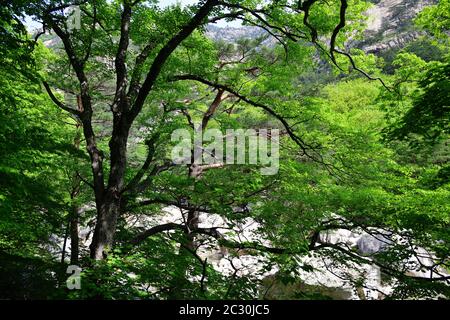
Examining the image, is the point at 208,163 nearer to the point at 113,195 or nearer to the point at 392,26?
the point at 113,195

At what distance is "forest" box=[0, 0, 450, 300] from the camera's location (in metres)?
4.71

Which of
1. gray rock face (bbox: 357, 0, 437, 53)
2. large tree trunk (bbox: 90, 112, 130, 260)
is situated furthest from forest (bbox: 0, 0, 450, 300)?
gray rock face (bbox: 357, 0, 437, 53)

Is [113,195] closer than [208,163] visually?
Yes

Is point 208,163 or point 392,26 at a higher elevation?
point 392,26

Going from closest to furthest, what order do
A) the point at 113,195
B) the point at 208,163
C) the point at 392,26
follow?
the point at 113,195 → the point at 208,163 → the point at 392,26

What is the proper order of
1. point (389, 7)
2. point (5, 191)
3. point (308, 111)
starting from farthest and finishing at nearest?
point (389, 7), point (308, 111), point (5, 191)

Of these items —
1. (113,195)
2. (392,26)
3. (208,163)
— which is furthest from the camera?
(392,26)

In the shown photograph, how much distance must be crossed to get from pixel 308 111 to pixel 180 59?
344 cm

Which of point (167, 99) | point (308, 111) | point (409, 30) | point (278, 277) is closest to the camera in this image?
point (278, 277)

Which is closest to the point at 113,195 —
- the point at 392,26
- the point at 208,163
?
the point at 208,163

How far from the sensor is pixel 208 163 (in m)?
10.6
